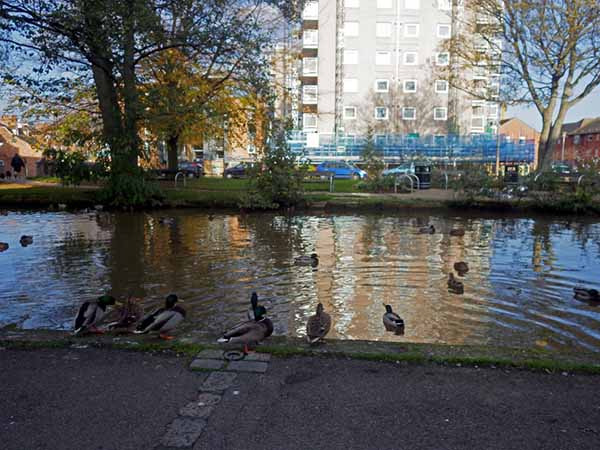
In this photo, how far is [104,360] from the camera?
4.96 meters

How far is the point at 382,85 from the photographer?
2180 inches

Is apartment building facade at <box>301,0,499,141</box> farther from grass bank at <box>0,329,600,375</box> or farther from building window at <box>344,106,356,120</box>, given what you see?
grass bank at <box>0,329,600,375</box>

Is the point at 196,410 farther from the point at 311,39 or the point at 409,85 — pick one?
the point at 311,39

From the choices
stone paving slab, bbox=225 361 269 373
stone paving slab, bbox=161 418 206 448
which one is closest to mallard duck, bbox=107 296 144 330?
stone paving slab, bbox=225 361 269 373

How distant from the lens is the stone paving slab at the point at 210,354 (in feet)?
16.5

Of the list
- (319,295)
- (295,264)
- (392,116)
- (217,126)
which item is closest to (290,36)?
(217,126)

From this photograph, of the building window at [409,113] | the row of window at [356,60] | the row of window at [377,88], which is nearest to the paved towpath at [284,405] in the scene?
the row of window at [377,88]

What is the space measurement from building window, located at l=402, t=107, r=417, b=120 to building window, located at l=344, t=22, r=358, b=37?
9561 mm

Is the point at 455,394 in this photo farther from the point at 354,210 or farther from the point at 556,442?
the point at 354,210

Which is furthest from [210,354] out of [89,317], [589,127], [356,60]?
[589,127]

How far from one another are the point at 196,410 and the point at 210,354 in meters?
1.09

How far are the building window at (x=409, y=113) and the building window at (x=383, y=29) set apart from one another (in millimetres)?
7977

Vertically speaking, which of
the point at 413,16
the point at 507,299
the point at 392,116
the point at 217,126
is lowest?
the point at 507,299

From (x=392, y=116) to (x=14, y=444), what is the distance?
2151 inches
